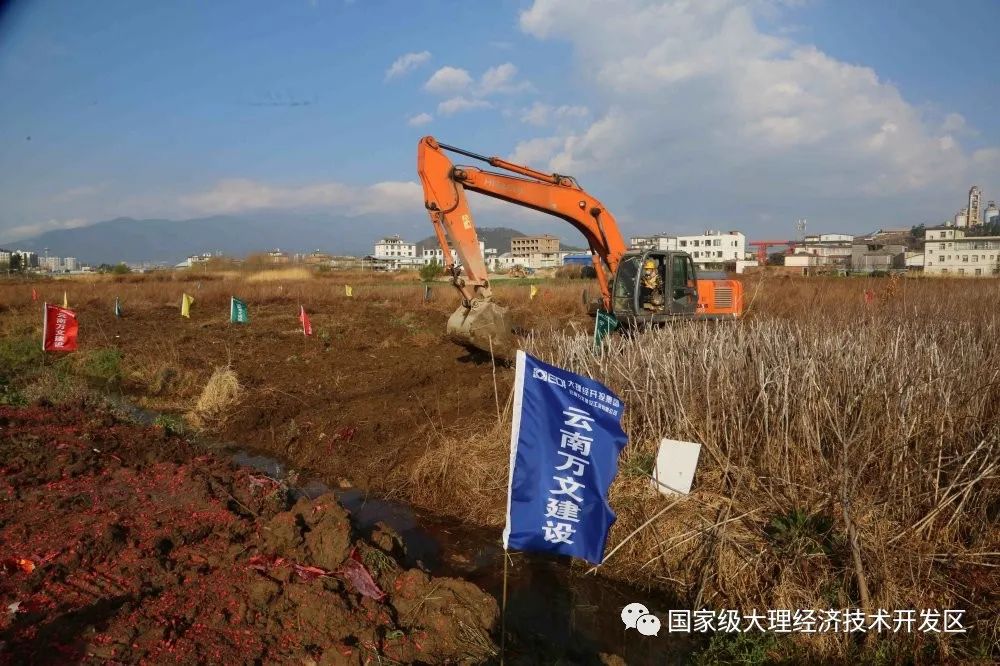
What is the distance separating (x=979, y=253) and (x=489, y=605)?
55.1 m

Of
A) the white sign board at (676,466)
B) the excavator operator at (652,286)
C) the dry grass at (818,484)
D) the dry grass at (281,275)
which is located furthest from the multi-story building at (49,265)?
the white sign board at (676,466)

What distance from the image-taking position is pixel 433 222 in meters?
10.6

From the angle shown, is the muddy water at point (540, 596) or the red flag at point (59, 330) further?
the red flag at point (59, 330)

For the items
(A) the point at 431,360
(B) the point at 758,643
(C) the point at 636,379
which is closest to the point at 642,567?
(B) the point at 758,643

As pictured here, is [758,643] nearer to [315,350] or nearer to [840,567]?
[840,567]

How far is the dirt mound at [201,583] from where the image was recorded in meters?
3.36

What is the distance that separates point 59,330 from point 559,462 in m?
14.4

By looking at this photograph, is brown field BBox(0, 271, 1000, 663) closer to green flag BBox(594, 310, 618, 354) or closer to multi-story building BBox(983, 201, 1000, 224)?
green flag BBox(594, 310, 618, 354)

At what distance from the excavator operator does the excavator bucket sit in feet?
8.60

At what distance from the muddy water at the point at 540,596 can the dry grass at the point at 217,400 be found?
429cm

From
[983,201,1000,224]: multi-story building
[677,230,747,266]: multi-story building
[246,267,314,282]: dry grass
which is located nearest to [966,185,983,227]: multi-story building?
[983,201,1000,224]: multi-story building

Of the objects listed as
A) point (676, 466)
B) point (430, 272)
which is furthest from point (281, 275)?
point (676, 466)

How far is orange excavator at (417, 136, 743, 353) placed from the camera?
10.1m

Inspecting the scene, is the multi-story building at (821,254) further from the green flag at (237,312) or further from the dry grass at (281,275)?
the green flag at (237,312)
